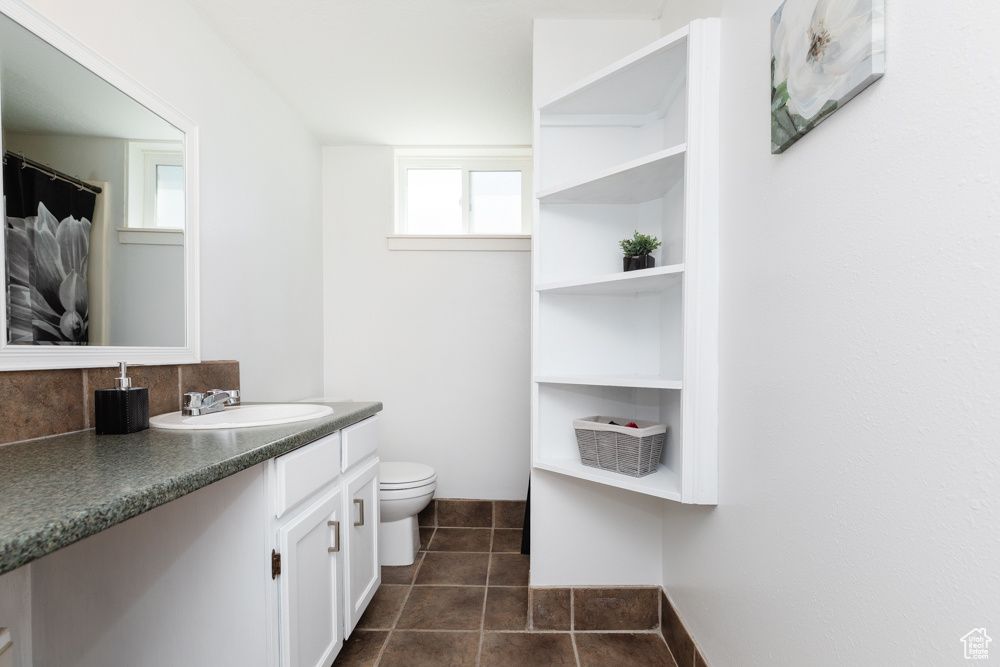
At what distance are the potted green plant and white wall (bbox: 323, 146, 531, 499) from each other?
4.14ft

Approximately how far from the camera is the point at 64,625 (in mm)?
1165

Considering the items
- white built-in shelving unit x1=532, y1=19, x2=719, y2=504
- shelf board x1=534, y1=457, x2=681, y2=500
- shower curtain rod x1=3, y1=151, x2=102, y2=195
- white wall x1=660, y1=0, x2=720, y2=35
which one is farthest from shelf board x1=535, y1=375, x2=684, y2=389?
shower curtain rod x1=3, y1=151, x2=102, y2=195

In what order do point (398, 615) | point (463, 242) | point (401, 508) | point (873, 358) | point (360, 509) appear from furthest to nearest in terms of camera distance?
point (463, 242) < point (401, 508) < point (398, 615) < point (360, 509) < point (873, 358)

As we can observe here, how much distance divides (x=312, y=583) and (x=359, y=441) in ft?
1.67

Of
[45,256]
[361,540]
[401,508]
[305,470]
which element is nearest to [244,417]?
[305,470]

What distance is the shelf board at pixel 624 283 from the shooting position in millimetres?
1475

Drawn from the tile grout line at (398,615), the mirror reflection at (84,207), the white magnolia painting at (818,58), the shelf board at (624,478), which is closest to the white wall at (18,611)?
the mirror reflection at (84,207)

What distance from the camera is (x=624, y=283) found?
1649mm

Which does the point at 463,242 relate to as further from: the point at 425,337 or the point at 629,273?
the point at 629,273

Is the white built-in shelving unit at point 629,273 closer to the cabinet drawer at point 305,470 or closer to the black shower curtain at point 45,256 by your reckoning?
the cabinet drawer at point 305,470

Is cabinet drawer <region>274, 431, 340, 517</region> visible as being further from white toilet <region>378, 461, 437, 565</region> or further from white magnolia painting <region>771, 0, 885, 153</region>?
white magnolia painting <region>771, 0, 885, 153</region>

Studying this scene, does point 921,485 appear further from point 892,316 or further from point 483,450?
point 483,450

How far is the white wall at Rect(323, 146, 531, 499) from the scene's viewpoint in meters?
2.96

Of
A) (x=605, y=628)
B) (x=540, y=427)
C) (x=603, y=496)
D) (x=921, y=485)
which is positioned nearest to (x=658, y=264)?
(x=540, y=427)
